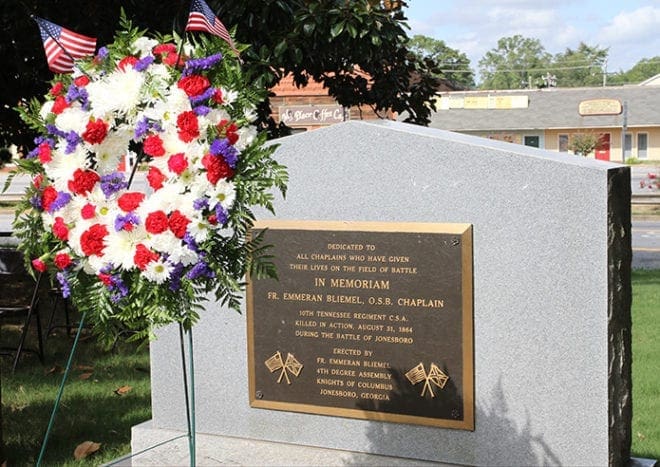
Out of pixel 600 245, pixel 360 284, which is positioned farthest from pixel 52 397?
pixel 600 245

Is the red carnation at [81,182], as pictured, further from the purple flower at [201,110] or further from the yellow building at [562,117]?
the yellow building at [562,117]

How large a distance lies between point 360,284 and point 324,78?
591 centimetres

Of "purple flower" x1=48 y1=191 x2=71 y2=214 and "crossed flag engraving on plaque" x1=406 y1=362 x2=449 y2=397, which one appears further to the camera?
"crossed flag engraving on plaque" x1=406 y1=362 x2=449 y2=397

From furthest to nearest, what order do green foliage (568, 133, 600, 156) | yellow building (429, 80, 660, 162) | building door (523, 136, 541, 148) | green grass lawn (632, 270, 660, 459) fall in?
building door (523, 136, 541, 148) < yellow building (429, 80, 660, 162) < green foliage (568, 133, 600, 156) < green grass lawn (632, 270, 660, 459)

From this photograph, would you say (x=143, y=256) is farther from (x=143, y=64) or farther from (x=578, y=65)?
(x=578, y=65)

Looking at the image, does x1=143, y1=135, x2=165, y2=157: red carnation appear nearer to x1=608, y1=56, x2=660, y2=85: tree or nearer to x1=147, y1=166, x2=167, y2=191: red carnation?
x1=147, y1=166, x2=167, y2=191: red carnation

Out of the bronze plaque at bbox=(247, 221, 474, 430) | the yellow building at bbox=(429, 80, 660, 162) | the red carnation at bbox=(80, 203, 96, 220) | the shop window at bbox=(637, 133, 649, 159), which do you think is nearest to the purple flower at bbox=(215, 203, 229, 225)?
the red carnation at bbox=(80, 203, 96, 220)

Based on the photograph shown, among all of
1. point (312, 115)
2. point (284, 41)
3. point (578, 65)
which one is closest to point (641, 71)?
point (578, 65)

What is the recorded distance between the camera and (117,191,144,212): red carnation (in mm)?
3596

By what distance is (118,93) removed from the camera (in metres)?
3.67

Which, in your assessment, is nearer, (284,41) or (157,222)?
(157,222)

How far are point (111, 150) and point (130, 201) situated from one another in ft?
0.84

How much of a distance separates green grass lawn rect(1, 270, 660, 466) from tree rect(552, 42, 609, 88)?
12595cm

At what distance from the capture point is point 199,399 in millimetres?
5441
